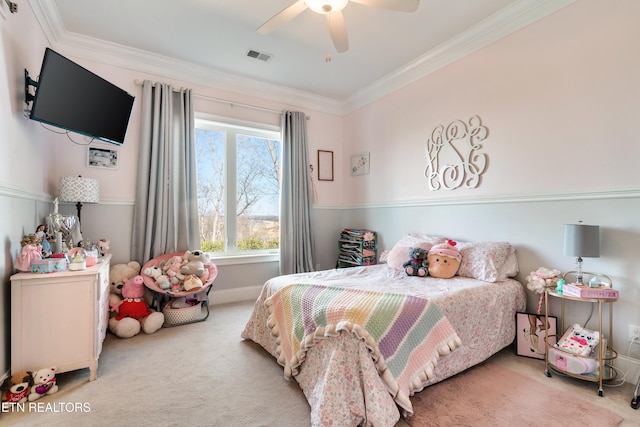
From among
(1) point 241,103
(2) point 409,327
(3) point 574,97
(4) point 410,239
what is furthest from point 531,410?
(1) point 241,103

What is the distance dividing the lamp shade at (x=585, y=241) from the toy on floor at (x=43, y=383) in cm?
331

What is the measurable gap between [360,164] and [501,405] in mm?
3160

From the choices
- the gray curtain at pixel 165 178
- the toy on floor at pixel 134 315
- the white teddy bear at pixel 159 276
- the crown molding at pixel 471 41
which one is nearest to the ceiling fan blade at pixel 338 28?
the crown molding at pixel 471 41

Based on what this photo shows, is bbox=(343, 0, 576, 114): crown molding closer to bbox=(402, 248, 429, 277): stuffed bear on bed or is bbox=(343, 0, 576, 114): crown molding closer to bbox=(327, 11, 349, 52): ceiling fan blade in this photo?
bbox=(327, 11, 349, 52): ceiling fan blade

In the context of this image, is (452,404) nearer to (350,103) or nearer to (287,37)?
(287,37)

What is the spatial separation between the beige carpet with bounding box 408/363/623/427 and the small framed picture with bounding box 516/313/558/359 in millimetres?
317

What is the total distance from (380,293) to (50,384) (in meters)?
2.05

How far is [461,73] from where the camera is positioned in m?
2.99

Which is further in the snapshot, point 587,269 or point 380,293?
point 587,269

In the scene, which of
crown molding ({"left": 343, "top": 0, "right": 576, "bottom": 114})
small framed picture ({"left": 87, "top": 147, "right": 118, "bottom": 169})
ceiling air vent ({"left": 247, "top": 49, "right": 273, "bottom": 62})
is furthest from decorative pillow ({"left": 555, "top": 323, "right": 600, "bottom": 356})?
small framed picture ({"left": 87, "top": 147, "right": 118, "bottom": 169})

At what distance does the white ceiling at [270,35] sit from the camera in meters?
2.46

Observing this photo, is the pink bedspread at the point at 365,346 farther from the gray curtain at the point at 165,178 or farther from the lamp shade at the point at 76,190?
the lamp shade at the point at 76,190

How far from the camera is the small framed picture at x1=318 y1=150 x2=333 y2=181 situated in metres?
4.42

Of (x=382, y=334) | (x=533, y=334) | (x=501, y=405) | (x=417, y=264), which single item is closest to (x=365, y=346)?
(x=382, y=334)
